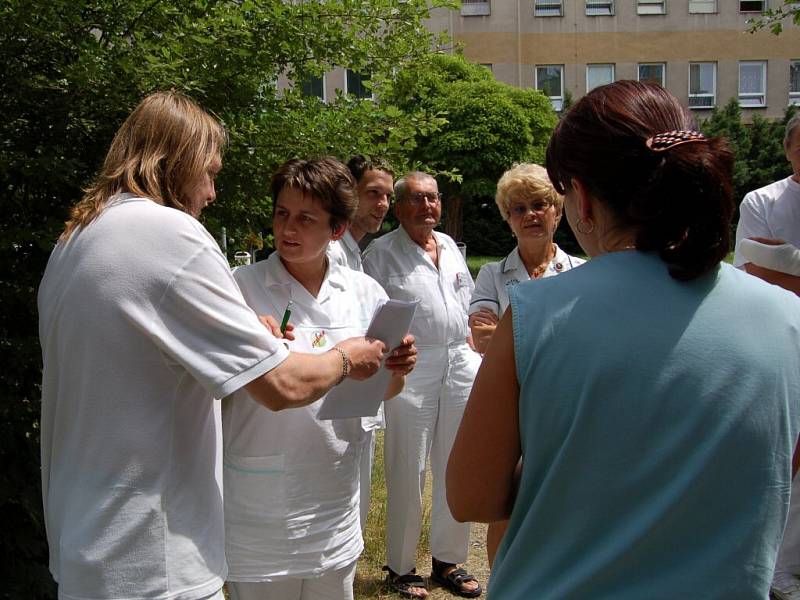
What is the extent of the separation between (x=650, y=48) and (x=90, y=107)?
34.1 metres

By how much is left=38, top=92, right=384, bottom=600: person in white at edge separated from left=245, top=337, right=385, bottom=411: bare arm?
13 mm

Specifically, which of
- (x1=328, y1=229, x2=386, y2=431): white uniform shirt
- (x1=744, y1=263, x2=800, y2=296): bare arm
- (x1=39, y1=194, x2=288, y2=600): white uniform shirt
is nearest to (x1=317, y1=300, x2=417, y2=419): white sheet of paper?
(x1=39, y1=194, x2=288, y2=600): white uniform shirt

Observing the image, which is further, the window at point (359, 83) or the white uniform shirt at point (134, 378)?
the window at point (359, 83)

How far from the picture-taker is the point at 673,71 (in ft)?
113

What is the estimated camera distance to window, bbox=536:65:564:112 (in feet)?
113

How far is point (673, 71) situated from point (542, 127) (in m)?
12.6

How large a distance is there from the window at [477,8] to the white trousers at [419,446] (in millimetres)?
30996

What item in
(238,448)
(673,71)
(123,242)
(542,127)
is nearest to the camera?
(123,242)

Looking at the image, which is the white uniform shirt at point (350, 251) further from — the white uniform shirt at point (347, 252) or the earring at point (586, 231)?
the earring at point (586, 231)

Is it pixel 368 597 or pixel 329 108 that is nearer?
pixel 329 108

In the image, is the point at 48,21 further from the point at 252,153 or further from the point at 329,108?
the point at 329,108

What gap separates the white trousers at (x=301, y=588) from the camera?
2.70 meters

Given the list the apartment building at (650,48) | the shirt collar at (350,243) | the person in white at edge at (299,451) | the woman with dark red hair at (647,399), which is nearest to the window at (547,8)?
the apartment building at (650,48)

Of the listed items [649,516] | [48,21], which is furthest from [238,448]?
[48,21]
